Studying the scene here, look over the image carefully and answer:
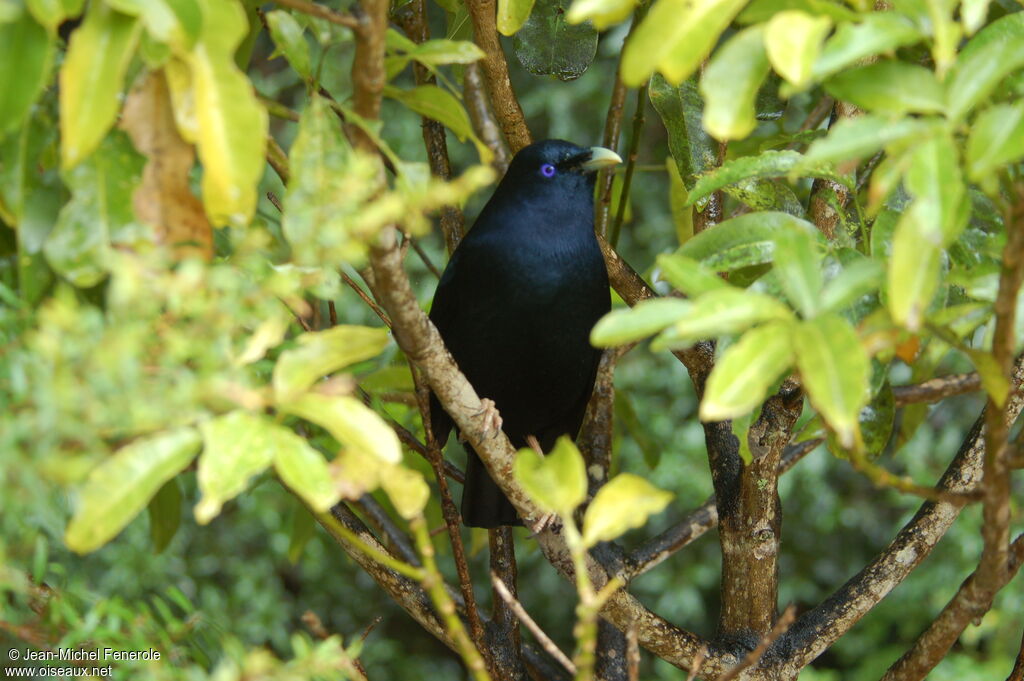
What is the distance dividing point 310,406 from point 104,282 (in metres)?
0.50

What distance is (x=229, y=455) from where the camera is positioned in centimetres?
100

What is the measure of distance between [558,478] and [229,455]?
1.04 feet

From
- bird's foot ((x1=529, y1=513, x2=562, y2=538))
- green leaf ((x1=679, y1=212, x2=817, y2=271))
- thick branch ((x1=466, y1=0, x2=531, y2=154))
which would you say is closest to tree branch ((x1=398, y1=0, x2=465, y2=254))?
thick branch ((x1=466, y1=0, x2=531, y2=154))

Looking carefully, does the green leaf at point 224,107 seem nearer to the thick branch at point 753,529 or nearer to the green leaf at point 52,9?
the green leaf at point 52,9

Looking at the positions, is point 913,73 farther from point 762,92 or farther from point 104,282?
point 762,92

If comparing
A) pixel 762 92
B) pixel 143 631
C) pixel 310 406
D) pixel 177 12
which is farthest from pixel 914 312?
pixel 762 92

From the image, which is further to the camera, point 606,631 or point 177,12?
point 606,631

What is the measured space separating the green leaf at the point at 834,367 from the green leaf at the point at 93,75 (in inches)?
26.8

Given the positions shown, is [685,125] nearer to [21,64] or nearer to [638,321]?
[638,321]

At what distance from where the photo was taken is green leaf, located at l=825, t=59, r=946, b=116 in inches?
43.3

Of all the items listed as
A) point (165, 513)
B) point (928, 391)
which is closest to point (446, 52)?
point (165, 513)

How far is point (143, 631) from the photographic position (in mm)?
1278

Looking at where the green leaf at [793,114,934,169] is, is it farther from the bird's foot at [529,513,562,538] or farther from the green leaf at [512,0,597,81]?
the green leaf at [512,0,597,81]

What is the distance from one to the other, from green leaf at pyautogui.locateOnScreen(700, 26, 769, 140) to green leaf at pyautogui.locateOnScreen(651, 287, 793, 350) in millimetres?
169
